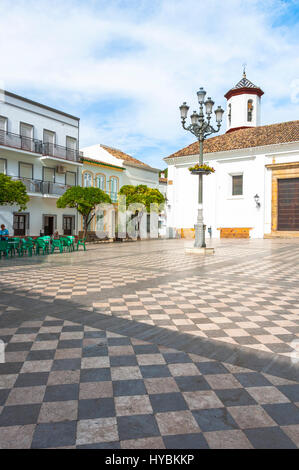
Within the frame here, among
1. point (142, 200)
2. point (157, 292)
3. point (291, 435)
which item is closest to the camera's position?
point (291, 435)

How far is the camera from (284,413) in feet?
7.52

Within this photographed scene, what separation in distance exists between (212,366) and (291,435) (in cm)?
104

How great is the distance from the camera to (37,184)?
22016mm

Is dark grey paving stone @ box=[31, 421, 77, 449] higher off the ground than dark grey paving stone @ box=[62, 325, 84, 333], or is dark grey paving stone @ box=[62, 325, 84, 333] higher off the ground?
dark grey paving stone @ box=[62, 325, 84, 333]

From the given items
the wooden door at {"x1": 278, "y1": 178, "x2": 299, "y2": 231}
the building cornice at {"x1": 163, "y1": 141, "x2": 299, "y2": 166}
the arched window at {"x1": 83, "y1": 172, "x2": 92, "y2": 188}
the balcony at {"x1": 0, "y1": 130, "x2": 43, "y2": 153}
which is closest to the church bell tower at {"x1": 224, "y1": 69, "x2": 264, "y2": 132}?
the building cornice at {"x1": 163, "y1": 141, "x2": 299, "y2": 166}

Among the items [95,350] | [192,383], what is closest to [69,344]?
[95,350]

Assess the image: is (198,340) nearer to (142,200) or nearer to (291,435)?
(291,435)

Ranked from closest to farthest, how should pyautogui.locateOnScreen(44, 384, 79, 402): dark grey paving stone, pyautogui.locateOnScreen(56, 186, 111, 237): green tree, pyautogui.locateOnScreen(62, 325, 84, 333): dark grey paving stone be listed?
1. pyautogui.locateOnScreen(44, 384, 79, 402): dark grey paving stone
2. pyautogui.locateOnScreen(62, 325, 84, 333): dark grey paving stone
3. pyautogui.locateOnScreen(56, 186, 111, 237): green tree

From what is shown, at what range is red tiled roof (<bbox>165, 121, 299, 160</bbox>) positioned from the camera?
1011 inches

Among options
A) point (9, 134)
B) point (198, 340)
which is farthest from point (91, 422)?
point (9, 134)

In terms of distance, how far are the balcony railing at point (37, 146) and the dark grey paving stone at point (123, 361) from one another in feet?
63.9

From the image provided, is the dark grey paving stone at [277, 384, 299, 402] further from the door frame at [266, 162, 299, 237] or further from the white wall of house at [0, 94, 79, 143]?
the door frame at [266, 162, 299, 237]

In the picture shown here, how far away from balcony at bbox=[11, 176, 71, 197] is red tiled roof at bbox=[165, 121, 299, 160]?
39.3 feet

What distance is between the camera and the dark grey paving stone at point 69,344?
11.5 ft
